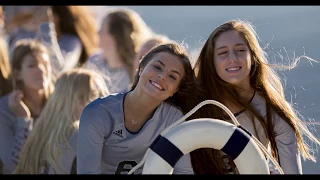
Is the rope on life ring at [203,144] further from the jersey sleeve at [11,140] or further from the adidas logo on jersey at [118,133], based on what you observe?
the jersey sleeve at [11,140]

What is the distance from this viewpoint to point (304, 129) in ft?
15.9

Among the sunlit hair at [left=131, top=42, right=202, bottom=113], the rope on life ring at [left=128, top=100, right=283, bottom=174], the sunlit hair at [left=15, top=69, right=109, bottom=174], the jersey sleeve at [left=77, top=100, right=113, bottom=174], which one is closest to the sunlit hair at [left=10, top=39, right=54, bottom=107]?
the sunlit hair at [left=15, top=69, right=109, bottom=174]

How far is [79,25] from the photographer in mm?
8375

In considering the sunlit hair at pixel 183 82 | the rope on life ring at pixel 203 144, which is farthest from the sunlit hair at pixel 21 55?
the rope on life ring at pixel 203 144

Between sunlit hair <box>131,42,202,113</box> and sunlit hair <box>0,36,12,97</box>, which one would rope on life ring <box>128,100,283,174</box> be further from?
sunlit hair <box>0,36,12,97</box>

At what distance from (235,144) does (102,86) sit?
6.57 ft

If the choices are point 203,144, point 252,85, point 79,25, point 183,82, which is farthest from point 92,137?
point 79,25

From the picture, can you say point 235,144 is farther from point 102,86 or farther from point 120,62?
point 120,62

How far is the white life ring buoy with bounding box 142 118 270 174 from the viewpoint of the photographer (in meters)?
3.72

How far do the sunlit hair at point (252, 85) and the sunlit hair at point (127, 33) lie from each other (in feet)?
7.58

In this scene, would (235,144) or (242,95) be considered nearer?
(235,144)

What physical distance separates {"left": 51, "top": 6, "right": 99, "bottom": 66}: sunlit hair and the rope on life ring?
4.51m

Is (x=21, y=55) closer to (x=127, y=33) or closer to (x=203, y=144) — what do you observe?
(x=127, y=33)
